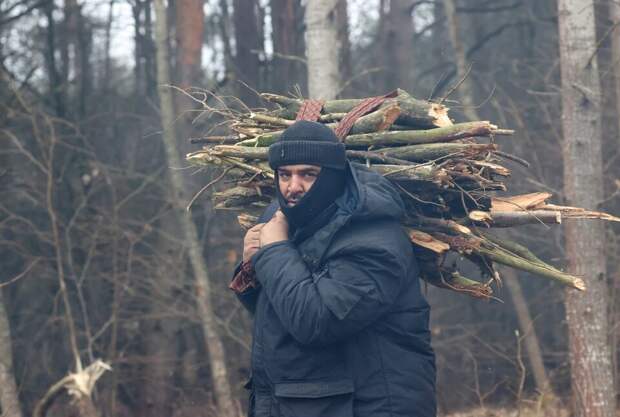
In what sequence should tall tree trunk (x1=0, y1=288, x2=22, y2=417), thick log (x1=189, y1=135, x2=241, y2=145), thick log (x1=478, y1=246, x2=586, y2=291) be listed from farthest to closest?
tall tree trunk (x1=0, y1=288, x2=22, y2=417)
thick log (x1=189, y1=135, x2=241, y2=145)
thick log (x1=478, y1=246, x2=586, y2=291)

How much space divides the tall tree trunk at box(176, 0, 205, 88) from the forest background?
27 millimetres

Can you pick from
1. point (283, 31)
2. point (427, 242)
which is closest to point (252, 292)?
point (427, 242)

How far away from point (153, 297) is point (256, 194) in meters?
8.83

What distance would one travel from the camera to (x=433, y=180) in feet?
12.0

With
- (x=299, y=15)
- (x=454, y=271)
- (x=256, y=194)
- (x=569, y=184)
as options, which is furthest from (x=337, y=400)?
(x=299, y=15)

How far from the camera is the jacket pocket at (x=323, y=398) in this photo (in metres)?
3.19

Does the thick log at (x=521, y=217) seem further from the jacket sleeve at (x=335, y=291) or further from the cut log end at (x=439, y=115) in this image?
the jacket sleeve at (x=335, y=291)

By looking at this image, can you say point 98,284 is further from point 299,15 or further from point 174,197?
point 299,15

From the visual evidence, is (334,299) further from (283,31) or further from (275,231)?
(283,31)

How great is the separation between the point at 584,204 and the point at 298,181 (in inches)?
182

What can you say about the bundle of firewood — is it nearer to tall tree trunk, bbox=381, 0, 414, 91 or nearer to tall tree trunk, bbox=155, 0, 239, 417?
tall tree trunk, bbox=155, 0, 239, 417

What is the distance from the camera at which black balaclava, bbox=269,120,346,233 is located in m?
3.38

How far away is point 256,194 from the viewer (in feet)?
13.8

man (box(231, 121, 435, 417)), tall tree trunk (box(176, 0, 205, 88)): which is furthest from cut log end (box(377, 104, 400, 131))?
tall tree trunk (box(176, 0, 205, 88))
